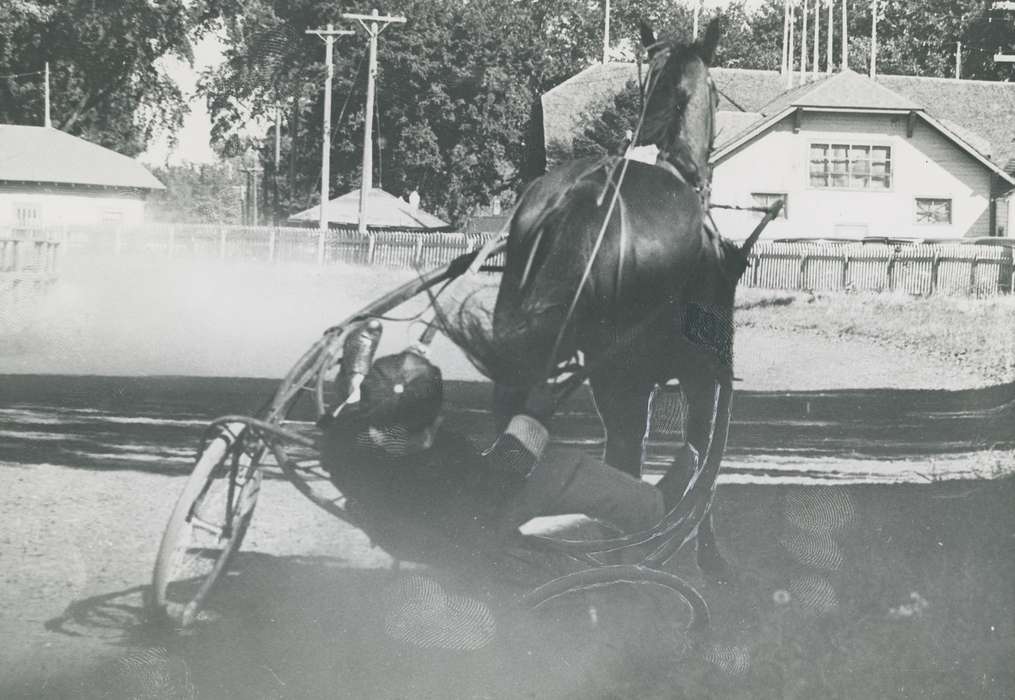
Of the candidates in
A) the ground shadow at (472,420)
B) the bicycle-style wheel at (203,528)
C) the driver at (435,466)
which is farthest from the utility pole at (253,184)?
the driver at (435,466)

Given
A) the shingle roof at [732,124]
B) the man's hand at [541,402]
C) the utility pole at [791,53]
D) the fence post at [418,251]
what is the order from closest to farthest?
the man's hand at [541,402] < the fence post at [418,251] < the shingle roof at [732,124] < the utility pole at [791,53]

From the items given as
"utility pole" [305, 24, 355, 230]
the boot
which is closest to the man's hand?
the boot

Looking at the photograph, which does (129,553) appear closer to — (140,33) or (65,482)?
(65,482)

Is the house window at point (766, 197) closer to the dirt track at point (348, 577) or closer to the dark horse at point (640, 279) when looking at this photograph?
the dark horse at point (640, 279)

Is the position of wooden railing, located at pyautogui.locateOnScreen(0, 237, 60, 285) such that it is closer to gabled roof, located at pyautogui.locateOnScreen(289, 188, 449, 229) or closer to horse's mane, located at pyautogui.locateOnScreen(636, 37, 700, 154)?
gabled roof, located at pyautogui.locateOnScreen(289, 188, 449, 229)

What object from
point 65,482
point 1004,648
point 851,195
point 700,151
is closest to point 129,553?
point 65,482
